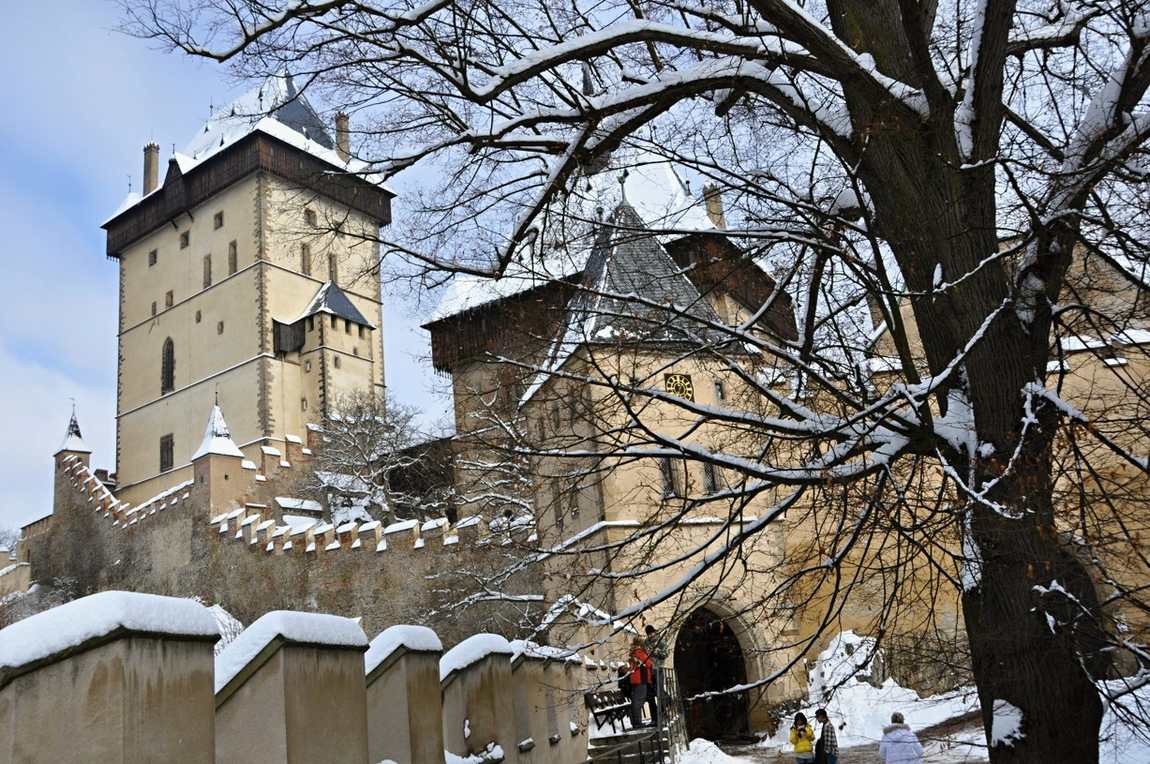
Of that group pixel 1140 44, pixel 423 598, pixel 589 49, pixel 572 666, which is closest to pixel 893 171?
pixel 1140 44

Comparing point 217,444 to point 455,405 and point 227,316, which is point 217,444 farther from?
point 455,405

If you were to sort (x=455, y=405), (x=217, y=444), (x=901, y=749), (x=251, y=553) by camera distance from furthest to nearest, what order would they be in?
(x=217, y=444), (x=251, y=553), (x=901, y=749), (x=455, y=405)

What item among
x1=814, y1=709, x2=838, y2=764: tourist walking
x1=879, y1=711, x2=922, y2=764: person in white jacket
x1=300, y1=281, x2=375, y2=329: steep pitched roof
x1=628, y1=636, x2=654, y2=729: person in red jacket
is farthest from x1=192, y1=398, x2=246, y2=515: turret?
x1=879, y1=711, x2=922, y2=764: person in white jacket

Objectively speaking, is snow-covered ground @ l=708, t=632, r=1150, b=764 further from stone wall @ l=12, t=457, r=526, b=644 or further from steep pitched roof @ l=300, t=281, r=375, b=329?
steep pitched roof @ l=300, t=281, r=375, b=329

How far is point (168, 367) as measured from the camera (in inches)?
2149

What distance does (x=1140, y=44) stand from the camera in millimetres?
4430

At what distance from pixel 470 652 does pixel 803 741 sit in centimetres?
626

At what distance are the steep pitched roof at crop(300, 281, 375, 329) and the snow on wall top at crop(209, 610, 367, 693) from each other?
46719mm

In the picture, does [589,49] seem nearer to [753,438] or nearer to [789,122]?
[789,122]

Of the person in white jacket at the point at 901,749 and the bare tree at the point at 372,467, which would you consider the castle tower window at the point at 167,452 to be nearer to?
the bare tree at the point at 372,467

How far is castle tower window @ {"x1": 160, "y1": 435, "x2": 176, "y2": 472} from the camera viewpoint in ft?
170

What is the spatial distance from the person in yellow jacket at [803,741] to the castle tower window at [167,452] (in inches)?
1758

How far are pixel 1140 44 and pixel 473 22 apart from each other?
2989mm

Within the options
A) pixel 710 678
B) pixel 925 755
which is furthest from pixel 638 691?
pixel 710 678
